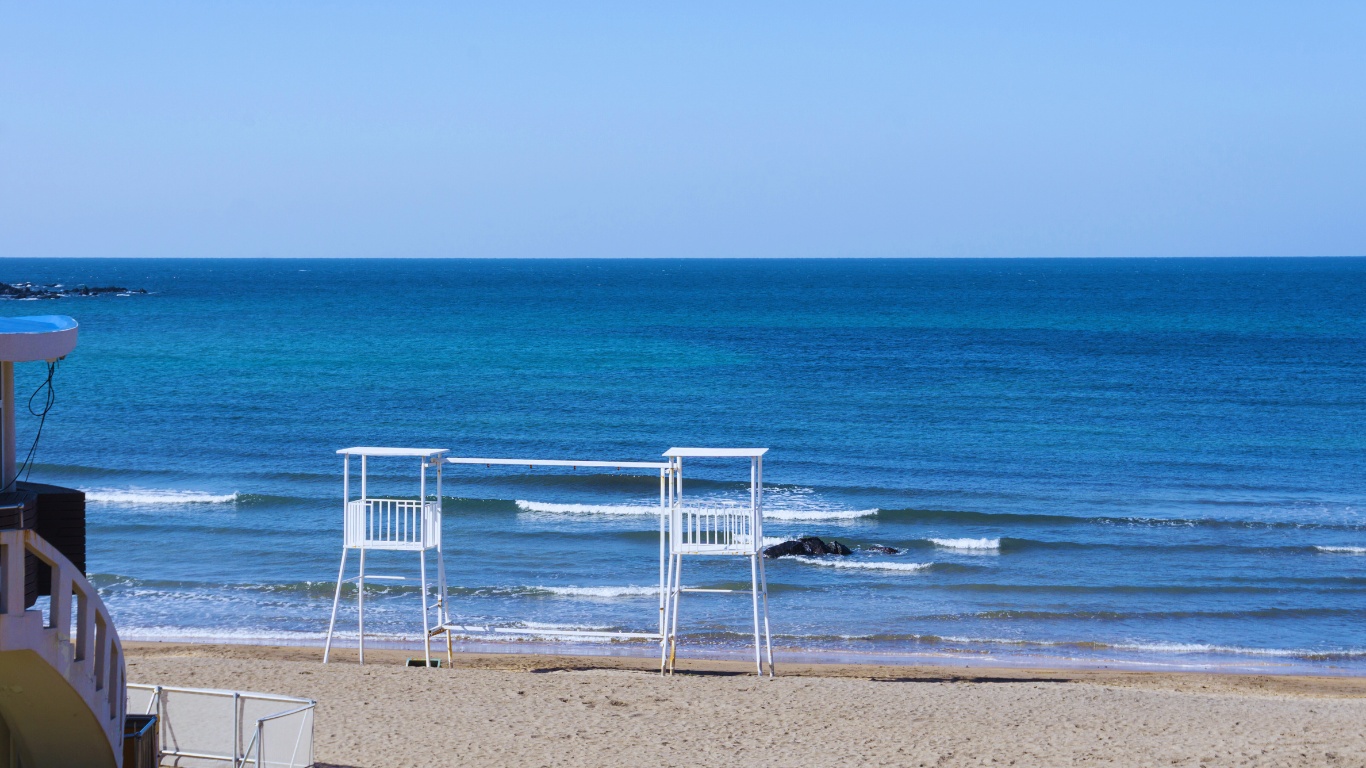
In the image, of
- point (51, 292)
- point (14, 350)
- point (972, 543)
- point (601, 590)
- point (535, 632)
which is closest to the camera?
point (14, 350)

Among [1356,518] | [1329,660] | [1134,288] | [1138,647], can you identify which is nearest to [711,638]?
[1138,647]

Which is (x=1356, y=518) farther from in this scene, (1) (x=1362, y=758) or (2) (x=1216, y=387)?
(2) (x=1216, y=387)

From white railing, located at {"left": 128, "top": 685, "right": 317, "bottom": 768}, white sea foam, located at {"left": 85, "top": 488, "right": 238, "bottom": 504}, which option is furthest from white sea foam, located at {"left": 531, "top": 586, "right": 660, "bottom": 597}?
white sea foam, located at {"left": 85, "top": 488, "right": 238, "bottom": 504}

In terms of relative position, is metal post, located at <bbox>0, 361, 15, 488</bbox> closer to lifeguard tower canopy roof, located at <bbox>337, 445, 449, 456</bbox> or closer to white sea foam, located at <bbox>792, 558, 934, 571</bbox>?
lifeguard tower canopy roof, located at <bbox>337, 445, 449, 456</bbox>

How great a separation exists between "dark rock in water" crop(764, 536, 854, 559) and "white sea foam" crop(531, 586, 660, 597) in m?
2.69

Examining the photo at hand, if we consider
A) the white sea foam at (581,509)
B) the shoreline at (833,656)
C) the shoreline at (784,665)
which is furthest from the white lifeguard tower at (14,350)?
the white sea foam at (581,509)

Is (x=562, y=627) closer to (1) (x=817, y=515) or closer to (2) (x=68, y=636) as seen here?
(1) (x=817, y=515)

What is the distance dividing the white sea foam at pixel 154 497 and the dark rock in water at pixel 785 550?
10384 millimetres

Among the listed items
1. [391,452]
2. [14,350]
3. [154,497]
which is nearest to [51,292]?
[154,497]

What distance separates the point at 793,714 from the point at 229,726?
16.0 ft

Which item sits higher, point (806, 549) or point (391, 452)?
point (391, 452)

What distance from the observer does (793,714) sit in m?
11.4

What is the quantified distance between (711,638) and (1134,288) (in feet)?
354

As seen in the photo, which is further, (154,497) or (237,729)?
(154,497)
